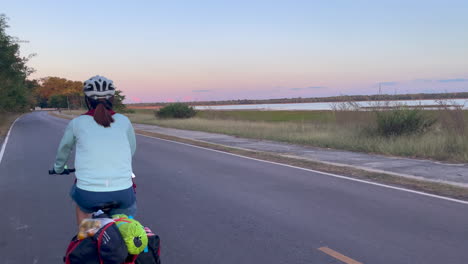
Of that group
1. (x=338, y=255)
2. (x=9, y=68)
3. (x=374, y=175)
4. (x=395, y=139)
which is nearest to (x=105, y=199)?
(x=338, y=255)

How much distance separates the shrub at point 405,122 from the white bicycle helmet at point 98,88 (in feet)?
47.7

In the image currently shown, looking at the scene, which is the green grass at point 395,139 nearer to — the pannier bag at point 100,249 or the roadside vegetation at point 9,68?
the pannier bag at point 100,249

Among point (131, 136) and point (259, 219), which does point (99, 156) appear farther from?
point (259, 219)

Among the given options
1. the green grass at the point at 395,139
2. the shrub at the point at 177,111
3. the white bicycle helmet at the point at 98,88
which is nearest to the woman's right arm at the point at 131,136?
the white bicycle helmet at the point at 98,88

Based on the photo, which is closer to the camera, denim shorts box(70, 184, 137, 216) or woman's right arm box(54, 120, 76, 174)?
denim shorts box(70, 184, 137, 216)

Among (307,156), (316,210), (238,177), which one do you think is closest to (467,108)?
(307,156)

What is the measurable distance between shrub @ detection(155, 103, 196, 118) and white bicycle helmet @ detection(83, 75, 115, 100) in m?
41.2

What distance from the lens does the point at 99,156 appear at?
3123 mm

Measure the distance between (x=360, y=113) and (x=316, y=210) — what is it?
1229 centimetres

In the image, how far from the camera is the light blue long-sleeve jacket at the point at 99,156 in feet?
10.2

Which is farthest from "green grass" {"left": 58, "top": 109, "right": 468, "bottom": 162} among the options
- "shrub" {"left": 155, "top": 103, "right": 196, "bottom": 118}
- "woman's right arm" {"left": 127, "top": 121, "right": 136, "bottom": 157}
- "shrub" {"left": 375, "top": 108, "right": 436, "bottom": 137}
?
"shrub" {"left": 155, "top": 103, "right": 196, "bottom": 118}

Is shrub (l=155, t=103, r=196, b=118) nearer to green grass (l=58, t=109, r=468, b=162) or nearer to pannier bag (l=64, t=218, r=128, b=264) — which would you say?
green grass (l=58, t=109, r=468, b=162)

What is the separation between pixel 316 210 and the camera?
6754 millimetres

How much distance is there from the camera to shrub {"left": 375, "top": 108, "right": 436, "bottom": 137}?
15945 millimetres
